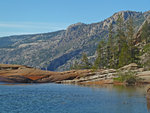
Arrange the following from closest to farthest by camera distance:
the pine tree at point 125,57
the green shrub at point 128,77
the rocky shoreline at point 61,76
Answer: the green shrub at point 128,77
the rocky shoreline at point 61,76
the pine tree at point 125,57

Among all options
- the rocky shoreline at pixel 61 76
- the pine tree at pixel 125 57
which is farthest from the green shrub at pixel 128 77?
the pine tree at pixel 125 57

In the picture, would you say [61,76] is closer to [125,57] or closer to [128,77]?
[128,77]

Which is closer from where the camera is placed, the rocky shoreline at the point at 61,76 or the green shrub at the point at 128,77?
the green shrub at the point at 128,77

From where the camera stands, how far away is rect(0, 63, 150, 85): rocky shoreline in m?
94.0

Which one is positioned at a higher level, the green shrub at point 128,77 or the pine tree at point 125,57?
the pine tree at point 125,57

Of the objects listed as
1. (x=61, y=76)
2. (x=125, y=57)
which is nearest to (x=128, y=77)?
(x=61, y=76)

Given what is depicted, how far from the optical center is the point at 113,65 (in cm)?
13100

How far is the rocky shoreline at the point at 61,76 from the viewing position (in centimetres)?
9403

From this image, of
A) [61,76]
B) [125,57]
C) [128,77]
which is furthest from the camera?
[125,57]

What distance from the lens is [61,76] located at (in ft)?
343

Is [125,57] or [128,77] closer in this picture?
[128,77]

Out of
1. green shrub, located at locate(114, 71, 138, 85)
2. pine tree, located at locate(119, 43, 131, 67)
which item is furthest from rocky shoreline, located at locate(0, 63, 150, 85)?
pine tree, located at locate(119, 43, 131, 67)

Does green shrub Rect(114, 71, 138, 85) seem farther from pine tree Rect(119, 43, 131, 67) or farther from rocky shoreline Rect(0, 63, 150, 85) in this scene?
pine tree Rect(119, 43, 131, 67)

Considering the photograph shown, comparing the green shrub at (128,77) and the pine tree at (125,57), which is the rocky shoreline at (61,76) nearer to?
the green shrub at (128,77)
